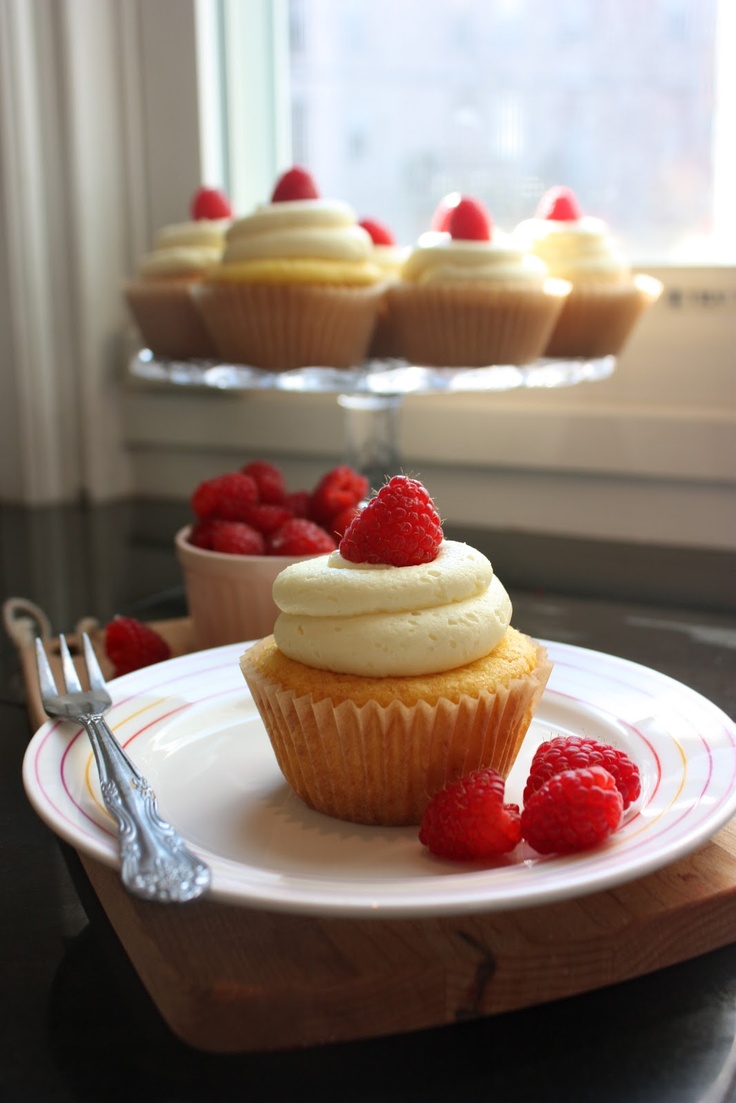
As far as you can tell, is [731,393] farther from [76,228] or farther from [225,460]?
[76,228]

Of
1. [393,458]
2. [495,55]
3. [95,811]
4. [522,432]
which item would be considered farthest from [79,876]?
[495,55]

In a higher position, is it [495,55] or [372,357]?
[495,55]

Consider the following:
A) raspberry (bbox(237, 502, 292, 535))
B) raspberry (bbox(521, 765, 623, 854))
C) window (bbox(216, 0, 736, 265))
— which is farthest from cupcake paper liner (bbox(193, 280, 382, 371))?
raspberry (bbox(521, 765, 623, 854))

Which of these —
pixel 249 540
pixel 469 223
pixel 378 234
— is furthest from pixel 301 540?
pixel 378 234

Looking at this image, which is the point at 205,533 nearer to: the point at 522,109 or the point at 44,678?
the point at 44,678

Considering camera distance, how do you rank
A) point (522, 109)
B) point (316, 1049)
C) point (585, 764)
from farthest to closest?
point (522, 109) < point (585, 764) < point (316, 1049)
